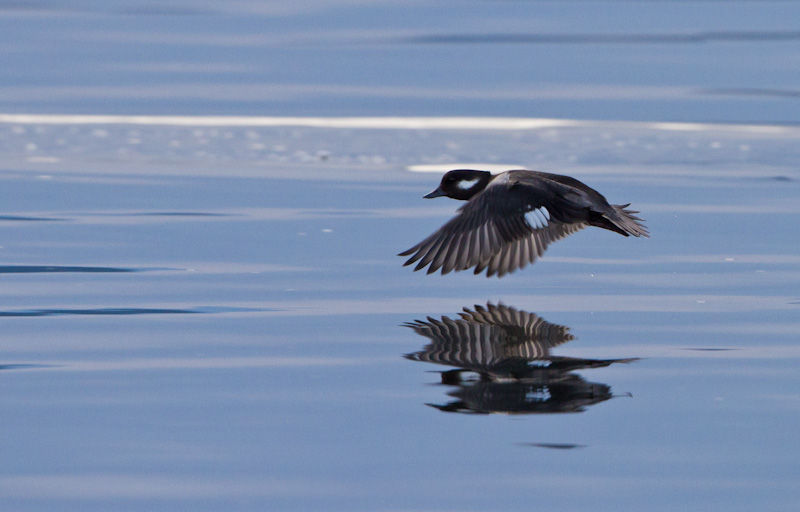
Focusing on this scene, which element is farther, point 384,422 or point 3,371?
point 3,371

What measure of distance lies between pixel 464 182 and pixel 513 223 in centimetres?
131

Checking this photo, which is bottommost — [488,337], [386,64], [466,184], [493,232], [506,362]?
[506,362]

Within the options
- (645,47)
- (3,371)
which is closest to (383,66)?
(645,47)

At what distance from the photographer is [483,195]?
6.58 metres

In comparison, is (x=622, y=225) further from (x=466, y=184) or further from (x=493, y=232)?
(x=466, y=184)

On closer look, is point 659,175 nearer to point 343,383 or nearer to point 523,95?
point 523,95

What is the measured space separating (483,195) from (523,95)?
919 centimetres

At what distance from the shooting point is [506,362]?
4.68m

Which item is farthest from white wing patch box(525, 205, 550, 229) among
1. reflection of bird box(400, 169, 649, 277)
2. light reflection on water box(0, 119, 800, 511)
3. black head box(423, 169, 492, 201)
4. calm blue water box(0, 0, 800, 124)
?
calm blue water box(0, 0, 800, 124)

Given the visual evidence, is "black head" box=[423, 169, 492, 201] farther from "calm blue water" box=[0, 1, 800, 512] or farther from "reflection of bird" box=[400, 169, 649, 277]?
"reflection of bird" box=[400, 169, 649, 277]

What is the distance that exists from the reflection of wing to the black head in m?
1.94

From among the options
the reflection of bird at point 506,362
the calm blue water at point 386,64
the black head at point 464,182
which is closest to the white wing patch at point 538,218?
the reflection of bird at point 506,362

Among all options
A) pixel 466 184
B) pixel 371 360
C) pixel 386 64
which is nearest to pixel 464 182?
pixel 466 184

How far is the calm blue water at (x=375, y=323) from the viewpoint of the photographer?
3531 millimetres
